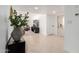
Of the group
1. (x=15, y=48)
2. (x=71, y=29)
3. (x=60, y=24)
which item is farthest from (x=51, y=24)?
(x=15, y=48)

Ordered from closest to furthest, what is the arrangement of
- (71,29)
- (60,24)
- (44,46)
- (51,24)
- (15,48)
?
(15,48) < (71,29) < (44,46) < (60,24) < (51,24)

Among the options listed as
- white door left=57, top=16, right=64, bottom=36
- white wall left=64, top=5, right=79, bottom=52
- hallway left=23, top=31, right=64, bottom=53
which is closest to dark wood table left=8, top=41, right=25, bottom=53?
hallway left=23, top=31, right=64, bottom=53

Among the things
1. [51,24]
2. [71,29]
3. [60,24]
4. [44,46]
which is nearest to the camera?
[71,29]

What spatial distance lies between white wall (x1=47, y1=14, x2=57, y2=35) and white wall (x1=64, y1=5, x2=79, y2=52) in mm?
7402

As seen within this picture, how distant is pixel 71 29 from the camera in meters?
3.83

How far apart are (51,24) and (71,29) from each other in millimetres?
7716

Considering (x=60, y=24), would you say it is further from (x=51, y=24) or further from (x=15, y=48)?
(x=15, y=48)

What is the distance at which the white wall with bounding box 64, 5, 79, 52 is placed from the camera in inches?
143

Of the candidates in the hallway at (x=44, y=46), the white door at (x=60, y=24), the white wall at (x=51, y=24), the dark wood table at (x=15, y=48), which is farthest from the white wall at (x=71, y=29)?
the white wall at (x=51, y=24)

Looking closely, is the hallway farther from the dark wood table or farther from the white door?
the white door
